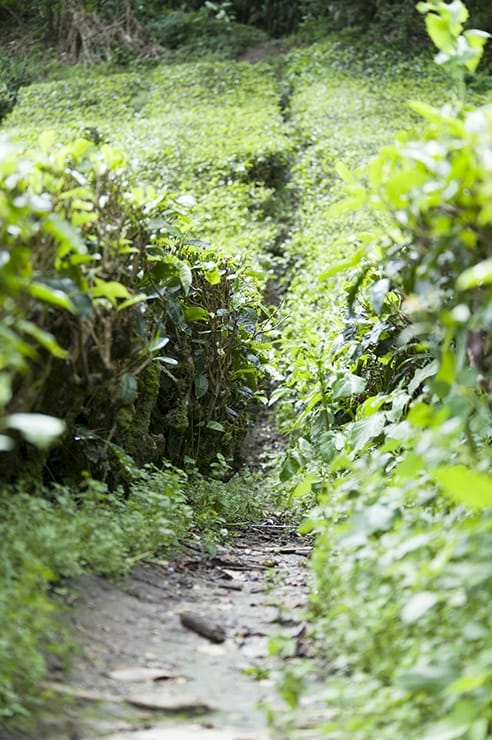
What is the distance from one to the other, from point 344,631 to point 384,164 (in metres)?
1.26

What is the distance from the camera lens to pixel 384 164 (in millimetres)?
2574

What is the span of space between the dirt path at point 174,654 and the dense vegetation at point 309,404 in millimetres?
104

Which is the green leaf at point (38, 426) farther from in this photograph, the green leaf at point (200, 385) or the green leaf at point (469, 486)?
the green leaf at point (200, 385)

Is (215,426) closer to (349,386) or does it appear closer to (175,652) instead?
(349,386)

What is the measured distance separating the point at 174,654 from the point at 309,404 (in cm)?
262

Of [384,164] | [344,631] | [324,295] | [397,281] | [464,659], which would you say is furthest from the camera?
[324,295]

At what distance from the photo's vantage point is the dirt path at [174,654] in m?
2.15

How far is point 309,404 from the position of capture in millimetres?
5109

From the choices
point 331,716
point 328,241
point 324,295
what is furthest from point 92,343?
point 328,241

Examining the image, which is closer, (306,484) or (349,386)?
(306,484)

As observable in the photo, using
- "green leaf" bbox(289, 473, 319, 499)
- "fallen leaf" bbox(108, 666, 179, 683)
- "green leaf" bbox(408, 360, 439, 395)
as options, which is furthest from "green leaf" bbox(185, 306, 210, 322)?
"fallen leaf" bbox(108, 666, 179, 683)

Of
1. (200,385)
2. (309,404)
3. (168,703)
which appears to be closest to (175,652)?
(168,703)

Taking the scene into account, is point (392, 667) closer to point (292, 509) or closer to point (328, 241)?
point (292, 509)

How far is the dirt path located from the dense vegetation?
104 mm
